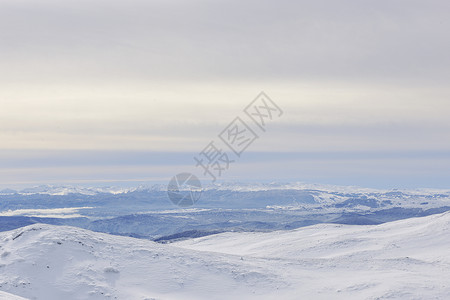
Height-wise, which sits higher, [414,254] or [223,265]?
[223,265]

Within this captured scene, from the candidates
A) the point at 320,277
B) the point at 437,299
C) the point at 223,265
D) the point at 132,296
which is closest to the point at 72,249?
the point at 132,296

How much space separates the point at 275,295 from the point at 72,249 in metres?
17.7

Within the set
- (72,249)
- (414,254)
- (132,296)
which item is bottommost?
(414,254)

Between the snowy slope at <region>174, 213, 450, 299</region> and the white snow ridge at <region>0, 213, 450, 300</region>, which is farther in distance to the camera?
the snowy slope at <region>174, 213, 450, 299</region>

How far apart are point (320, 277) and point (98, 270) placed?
18.3m

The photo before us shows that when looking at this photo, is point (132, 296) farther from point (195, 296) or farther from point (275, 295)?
point (275, 295)

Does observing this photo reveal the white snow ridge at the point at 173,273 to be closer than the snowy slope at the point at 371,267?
Yes

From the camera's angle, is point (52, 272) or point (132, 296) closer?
point (132, 296)

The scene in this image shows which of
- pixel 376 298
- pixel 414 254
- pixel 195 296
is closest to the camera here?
pixel 376 298

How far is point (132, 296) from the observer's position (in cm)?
3747

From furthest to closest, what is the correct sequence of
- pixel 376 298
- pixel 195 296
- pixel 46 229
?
1. pixel 46 229
2. pixel 195 296
3. pixel 376 298

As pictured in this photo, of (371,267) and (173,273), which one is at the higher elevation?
(173,273)

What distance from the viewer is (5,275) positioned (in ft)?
129

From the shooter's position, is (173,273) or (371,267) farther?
(371,267)
